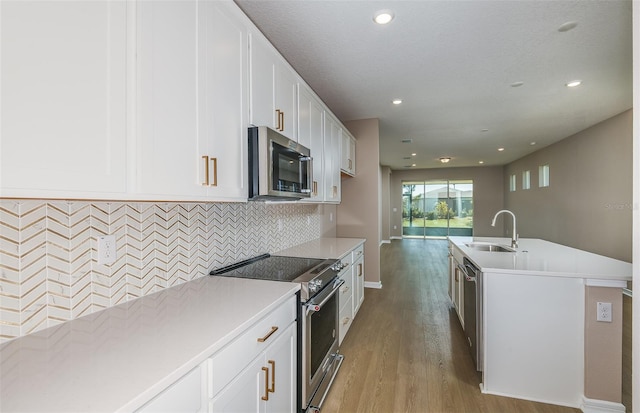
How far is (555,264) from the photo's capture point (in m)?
2.17

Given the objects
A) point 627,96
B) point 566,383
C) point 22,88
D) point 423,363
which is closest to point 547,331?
point 566,383

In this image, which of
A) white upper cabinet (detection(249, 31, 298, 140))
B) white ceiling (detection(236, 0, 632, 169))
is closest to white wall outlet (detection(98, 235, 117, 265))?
white upper cabinet (detection(249, 31, 298, 140))

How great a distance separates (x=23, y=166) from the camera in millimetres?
713

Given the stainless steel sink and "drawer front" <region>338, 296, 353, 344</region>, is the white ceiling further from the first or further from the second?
"drawer front" <region>338, 296, 353, 344</region>

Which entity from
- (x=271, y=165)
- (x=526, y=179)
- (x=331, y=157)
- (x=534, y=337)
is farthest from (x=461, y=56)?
(x=526, y=179)

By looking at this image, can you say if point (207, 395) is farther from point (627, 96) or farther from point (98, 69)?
point (627, 96)

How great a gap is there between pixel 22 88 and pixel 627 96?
3.22 meters

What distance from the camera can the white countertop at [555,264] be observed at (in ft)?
6.26

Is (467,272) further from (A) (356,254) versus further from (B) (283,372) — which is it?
(B) (283,372)

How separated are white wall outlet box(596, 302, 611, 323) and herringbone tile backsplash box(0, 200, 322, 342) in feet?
8.17

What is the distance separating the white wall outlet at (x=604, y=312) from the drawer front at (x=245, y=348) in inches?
79.4

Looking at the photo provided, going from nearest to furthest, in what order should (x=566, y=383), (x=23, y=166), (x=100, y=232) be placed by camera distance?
(x=23, y=166) → (x=100, y=232) → (x=566, y=383)

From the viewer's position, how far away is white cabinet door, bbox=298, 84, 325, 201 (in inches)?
97.7

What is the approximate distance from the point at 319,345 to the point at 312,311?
0.36 m
